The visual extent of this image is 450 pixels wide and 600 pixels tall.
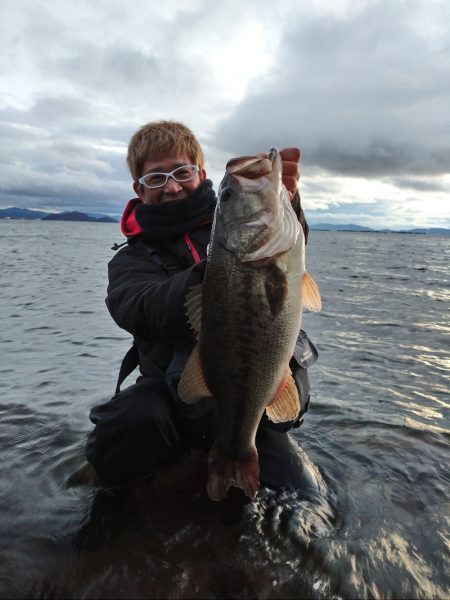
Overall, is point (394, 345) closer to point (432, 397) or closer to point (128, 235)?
point (432, 397)

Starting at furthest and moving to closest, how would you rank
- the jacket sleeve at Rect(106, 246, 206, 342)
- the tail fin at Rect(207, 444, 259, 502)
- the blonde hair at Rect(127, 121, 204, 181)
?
the blonde hair at Rect(127, 121, 204, 181), the jacket sleeve at Rect(106, 246, 206, 342), the tail fin at Rect(207, 444, 259, 502)

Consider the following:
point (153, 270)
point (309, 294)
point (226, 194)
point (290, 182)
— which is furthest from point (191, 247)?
point (309, 294)

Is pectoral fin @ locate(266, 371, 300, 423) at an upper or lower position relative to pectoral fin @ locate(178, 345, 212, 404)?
lower

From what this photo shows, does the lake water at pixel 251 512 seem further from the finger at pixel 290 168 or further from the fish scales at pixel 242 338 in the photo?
the finger at pixel 290 168

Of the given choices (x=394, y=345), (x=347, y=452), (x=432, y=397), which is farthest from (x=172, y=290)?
(x=394, y=345)

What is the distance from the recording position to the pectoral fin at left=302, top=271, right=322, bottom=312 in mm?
3264

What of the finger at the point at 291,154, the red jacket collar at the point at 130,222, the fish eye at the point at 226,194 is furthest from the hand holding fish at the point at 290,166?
the red jacket collar at the point at 130,222

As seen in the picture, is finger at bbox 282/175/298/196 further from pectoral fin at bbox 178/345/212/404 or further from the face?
pectoral fin at bbox 178/345/212/404

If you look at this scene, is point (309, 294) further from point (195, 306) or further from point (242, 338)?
point (195, 306)

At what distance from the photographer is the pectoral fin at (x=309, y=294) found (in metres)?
3.26

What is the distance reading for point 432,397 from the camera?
705cm

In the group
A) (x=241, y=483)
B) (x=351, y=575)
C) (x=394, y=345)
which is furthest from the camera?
(x=394, y=345)

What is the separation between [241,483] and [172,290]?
1.51 metres

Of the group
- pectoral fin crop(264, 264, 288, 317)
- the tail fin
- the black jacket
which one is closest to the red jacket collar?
the black jacket
